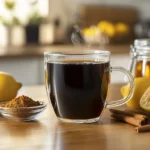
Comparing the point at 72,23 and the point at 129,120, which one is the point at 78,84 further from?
the point at 72,23

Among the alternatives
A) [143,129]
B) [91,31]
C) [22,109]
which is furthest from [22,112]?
[91,31]

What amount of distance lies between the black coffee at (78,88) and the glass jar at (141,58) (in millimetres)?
239

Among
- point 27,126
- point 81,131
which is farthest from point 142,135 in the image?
point 27,126

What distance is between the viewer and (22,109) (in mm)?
873

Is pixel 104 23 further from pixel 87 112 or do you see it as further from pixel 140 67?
pixel 87 112

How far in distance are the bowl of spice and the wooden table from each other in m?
0.01

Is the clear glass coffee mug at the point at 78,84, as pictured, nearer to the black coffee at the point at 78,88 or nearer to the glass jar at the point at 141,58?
the black coffee at the point at 78,88

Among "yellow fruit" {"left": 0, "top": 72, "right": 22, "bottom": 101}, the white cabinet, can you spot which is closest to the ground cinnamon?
"yellow fruit" {"left": 0, "top": 72, "right": 22, "bottom": 101}

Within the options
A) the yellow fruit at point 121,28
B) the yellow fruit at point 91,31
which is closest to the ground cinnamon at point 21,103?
the yellow fruit at point 91,31

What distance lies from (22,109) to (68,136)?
0.14 m

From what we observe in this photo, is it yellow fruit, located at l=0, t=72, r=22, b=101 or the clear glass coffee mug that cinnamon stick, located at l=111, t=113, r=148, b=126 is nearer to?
the clear glass coffee mug

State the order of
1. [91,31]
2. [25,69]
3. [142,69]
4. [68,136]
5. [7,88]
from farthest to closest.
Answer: [91,31] < [25,69] < [142,69] < [7,88] < [68,136]

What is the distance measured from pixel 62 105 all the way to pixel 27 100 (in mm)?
73

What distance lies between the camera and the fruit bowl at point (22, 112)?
2.87 feet
